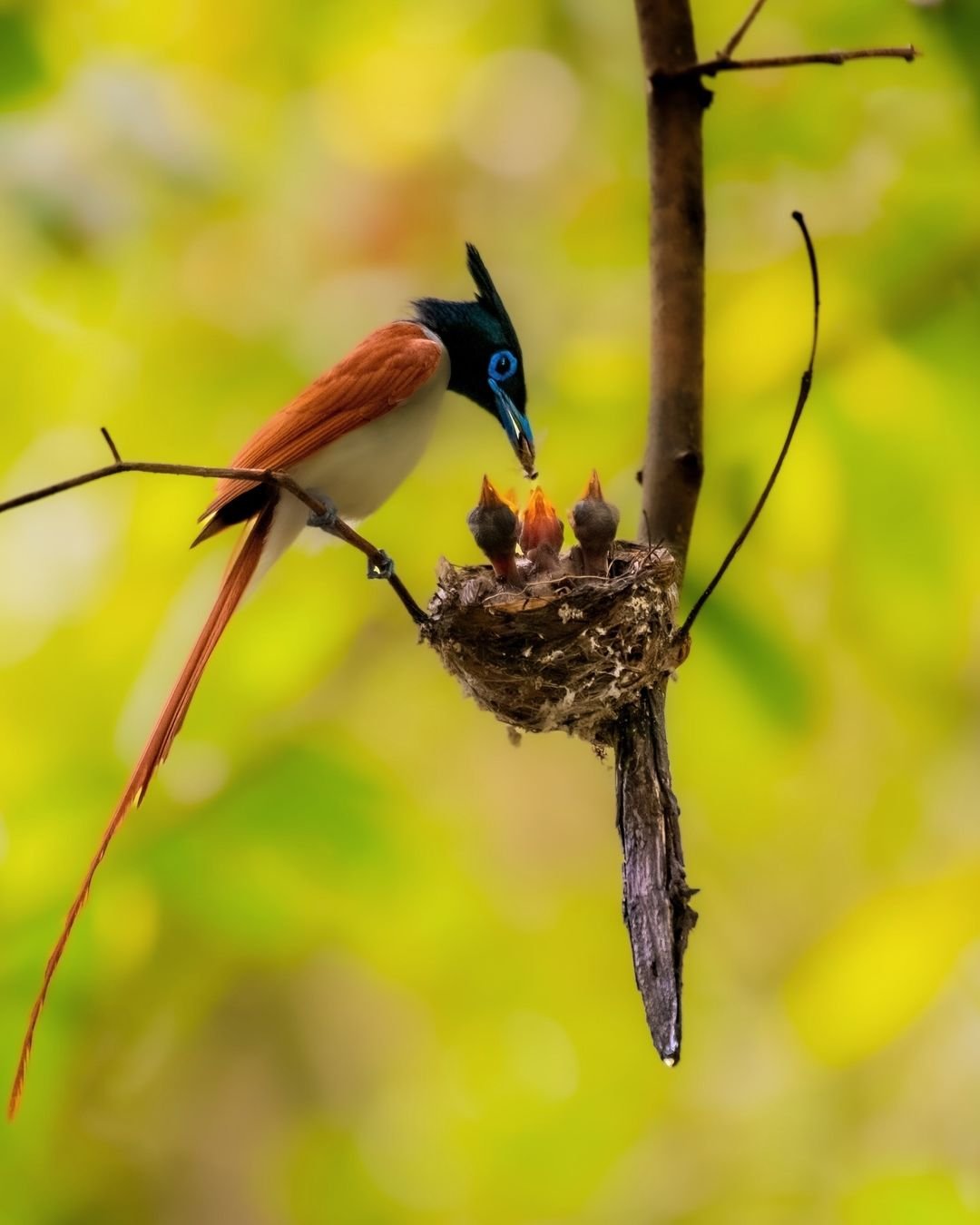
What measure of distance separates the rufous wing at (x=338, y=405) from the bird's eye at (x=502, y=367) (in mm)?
167

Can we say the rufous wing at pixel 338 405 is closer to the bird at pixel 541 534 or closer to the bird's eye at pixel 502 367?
the bird's eye at pixel 502 367

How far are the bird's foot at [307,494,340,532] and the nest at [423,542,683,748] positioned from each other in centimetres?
21

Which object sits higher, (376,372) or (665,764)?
(376,372)

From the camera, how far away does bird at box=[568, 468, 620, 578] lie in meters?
1.97

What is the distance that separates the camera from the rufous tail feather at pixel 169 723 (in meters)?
1.37

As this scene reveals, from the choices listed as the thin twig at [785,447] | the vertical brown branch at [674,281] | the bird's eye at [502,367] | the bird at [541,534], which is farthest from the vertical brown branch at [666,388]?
the bird's eye at [502,367]

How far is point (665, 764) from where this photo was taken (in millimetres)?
1595

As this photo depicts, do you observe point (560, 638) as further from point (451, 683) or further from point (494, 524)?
point (451, 683)

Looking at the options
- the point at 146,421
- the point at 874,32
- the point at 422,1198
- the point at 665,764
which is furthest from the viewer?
the point at 422,1198

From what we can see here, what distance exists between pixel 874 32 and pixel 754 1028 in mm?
2211

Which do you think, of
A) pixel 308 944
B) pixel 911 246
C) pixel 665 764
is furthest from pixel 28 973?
pixel 911 246

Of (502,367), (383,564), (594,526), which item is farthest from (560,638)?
(502,367)

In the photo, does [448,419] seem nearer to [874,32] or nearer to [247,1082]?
[874,32]

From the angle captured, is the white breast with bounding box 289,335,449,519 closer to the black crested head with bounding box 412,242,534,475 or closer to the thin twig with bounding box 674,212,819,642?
the black crested head with bounding box 412,242,534,475
